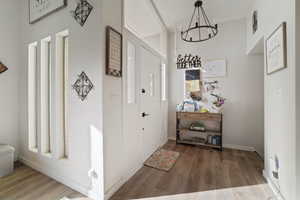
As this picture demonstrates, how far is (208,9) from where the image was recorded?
2.84 m

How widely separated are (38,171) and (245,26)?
16.3 ft

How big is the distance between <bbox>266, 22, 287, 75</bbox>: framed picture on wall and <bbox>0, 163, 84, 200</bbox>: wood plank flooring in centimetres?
282

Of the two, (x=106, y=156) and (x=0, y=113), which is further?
(x=0, y=113)

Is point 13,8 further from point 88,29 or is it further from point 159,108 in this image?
point 159,108

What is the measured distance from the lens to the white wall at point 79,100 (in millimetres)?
1535

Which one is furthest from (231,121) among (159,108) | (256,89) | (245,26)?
(245,26)

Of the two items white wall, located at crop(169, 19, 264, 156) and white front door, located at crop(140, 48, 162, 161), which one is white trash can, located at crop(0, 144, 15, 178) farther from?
white wall, located at crop(169, 19, 264, 156)

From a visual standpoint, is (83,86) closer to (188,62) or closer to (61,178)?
(61,178)

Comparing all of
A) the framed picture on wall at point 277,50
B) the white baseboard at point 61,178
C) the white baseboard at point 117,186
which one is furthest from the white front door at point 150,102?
the framed picture on wall at point 277,50

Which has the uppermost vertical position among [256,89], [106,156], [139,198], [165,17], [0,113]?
[165,17]

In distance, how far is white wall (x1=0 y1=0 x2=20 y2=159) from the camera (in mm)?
2359

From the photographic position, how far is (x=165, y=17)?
3111 millimetres

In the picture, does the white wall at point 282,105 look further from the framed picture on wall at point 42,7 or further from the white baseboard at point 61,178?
the framed picture on wall at point 42,7

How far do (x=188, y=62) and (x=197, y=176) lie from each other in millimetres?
2593
